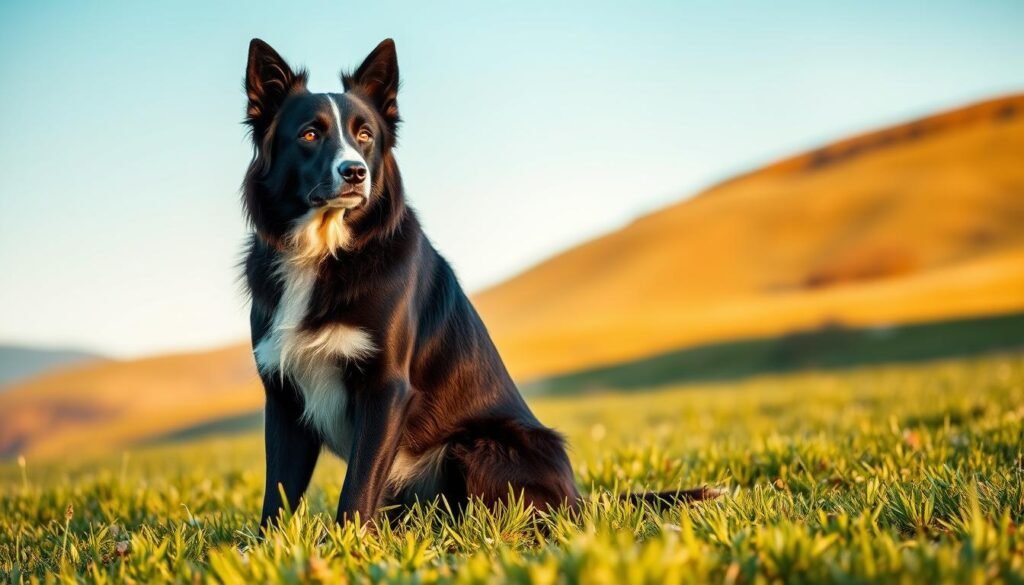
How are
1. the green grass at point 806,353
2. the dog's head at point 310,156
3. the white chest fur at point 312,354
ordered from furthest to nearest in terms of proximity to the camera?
1. the green grass at point 806,353
2. the dog's head at point 310,156
3. the white chest fur at point 312,354

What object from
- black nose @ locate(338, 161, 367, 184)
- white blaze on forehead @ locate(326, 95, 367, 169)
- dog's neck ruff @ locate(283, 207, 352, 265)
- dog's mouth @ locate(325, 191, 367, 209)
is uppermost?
white blaze on forehead @ locate(326, 95, 367, 169)

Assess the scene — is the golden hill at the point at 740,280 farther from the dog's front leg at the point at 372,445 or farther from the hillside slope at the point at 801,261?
the dog's front leg at the point at 372,445

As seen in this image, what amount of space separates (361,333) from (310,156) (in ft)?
2.95

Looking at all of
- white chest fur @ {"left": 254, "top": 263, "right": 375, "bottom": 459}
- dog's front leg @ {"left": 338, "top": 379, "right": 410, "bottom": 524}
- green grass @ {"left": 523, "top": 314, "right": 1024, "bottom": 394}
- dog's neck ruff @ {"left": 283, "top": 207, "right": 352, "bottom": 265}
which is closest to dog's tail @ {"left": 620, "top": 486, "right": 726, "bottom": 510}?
dog's front leg @ {"left": 338, "top": 379, "right": 410, "bottom": 524}

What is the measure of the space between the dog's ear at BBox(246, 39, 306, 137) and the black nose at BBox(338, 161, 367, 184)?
60 cm

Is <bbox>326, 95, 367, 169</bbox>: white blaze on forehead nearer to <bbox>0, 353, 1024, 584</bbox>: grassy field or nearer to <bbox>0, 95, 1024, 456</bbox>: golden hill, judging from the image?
<bbox>0, 353, 1024, 584</bbox>: grassy field

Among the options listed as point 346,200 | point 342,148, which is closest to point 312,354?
point 346,200

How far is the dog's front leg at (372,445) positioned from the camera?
3.73 metres

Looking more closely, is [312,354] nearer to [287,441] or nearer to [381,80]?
[287,441]

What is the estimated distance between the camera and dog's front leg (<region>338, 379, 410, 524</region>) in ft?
12.2

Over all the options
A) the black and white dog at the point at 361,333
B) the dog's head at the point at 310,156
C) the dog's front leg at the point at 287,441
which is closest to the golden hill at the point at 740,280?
the black and white dog at the point at 361,333

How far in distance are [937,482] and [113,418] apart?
56686 mm

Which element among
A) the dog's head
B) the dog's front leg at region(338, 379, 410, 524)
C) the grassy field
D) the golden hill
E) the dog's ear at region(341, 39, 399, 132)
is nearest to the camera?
the grassy field

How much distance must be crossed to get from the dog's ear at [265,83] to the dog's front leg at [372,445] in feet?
4.79
